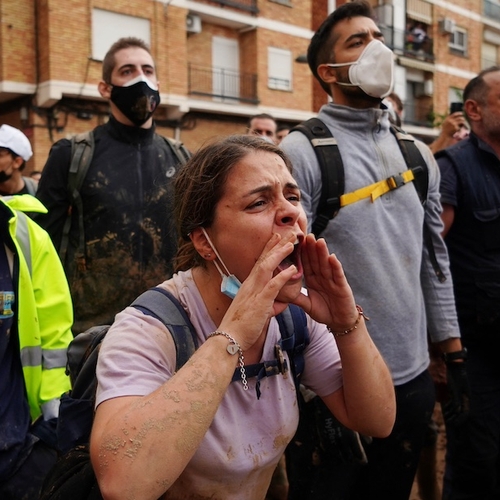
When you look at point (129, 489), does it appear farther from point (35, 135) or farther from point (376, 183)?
point (35, 135)

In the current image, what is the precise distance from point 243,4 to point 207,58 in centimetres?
211

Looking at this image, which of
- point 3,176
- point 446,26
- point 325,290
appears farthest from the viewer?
point 446,26

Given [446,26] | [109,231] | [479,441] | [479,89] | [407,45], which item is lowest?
[479,441]

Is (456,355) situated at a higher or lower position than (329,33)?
lower

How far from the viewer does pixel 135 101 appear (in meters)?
3.95

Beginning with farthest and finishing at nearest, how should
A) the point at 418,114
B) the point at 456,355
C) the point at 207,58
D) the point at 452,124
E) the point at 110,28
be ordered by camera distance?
the point at 418,114 → the point at 207,58 → the point at 110,28 → the point at 452,124 → the point at 456,355

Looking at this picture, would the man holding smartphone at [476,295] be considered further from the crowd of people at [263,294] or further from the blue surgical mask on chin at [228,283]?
the blue surgical mask on chin at [228,283]

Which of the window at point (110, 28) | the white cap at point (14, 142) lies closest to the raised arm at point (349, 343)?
the white cap at point (14, 142)

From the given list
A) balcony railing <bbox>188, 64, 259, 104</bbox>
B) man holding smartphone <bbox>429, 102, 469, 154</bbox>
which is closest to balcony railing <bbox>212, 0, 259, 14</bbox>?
balcony railing <bbox>188, 64, 259, 104</bbox>

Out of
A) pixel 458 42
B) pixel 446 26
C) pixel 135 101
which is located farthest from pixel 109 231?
pixel 458 42

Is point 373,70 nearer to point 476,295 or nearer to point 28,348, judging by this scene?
point 476,295

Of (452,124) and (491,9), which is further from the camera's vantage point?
(491,9)

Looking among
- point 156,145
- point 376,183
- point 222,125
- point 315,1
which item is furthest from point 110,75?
point 315,1

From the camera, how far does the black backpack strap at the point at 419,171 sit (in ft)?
9.74
